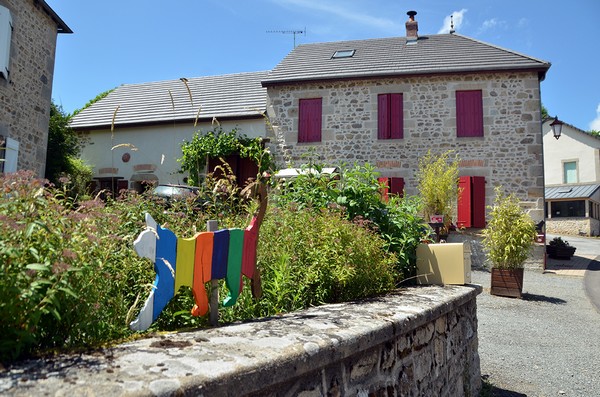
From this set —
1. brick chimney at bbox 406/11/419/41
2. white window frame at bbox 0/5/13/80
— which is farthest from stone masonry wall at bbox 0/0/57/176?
brick chimney at bbox 406/11/419/41

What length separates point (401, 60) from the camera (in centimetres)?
1419

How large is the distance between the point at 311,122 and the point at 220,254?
39.8 ft

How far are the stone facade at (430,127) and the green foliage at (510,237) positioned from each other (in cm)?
399

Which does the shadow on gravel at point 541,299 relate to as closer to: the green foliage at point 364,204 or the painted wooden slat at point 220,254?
the green foliage at point 364,204

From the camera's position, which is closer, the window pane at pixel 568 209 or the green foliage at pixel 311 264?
the green foliage at pixel 311 264

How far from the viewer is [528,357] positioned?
4.91 m

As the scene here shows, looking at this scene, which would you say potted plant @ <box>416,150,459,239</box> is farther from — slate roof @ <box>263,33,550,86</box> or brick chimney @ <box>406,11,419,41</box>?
brick chimney @ <box>406,11,419,41</box>

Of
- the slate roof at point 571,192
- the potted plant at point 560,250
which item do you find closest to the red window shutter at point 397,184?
the potted plant at point 560,250

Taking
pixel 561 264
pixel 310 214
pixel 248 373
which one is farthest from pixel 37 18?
pixel 561 264

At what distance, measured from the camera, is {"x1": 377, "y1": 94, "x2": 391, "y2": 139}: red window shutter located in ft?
44.4

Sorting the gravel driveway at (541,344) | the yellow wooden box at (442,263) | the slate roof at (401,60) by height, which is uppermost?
the slate roof at (401,60)

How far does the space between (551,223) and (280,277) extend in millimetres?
32201

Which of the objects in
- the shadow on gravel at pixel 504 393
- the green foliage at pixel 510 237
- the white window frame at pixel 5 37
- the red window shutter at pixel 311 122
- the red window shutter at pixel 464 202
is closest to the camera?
the shadow on gravel at pixel 504 393

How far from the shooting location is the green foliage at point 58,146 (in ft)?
44.2
